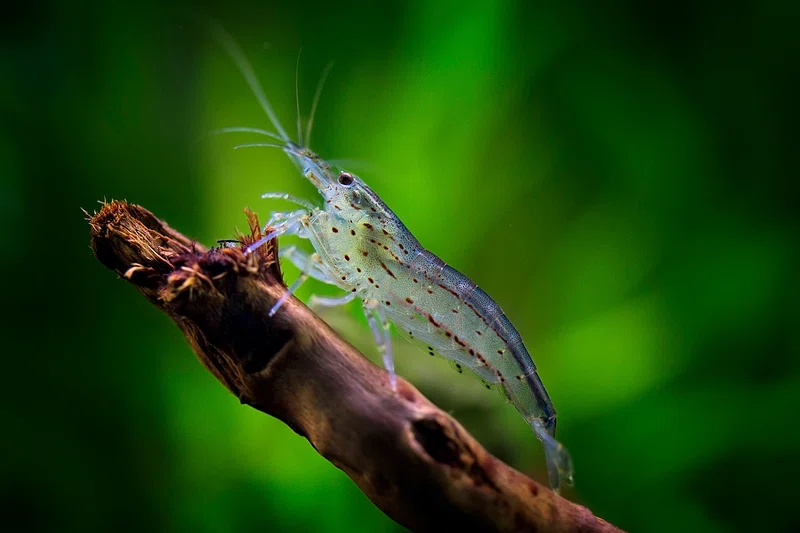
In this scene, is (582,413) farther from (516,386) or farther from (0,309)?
(0,309)

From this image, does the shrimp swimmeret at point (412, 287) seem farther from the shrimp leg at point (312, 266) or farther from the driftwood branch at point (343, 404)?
the driftwood branch at point (343, 404)

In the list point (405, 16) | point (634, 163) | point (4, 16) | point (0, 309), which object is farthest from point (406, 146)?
point (0, 309)

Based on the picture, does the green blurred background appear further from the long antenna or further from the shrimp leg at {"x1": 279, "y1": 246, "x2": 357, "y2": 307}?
the shrimp leg at {"x1": 279, "y1": 246, "x2": 357, "y2": 307}

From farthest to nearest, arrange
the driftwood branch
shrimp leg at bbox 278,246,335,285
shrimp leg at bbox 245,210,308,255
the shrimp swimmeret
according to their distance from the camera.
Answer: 1. the shrimp swimmeret
2. shrimp leg at bbox 278,246,335,285
3. shrimp leg at bbox 245,210,308,255
4. the driftwood branch

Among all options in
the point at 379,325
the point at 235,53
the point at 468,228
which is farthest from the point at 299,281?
the point at 235,53

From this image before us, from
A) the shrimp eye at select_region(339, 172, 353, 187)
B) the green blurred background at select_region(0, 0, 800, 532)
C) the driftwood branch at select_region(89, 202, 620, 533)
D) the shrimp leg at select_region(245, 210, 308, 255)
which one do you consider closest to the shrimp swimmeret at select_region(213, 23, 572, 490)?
the shrimp eye at select_region(339, 172, 353, 187)

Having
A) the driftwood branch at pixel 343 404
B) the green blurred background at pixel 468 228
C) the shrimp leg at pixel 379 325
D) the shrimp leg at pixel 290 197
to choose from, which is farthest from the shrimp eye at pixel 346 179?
the driftwood branch at pixel 343 404

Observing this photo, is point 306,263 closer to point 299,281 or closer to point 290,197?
point 299,281
